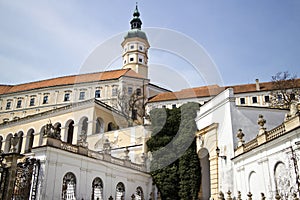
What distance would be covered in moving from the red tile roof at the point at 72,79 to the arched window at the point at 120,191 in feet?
111

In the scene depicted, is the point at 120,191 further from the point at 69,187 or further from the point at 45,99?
the point at 45,99

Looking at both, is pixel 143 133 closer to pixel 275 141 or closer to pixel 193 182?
pixel 193 182

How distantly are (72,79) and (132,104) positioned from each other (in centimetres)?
1767

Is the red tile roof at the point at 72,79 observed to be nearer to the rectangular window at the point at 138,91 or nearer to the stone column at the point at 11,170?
the rectangular window at the point at 138,91

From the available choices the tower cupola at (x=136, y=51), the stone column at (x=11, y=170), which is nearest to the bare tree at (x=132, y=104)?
the tower cupola at (x=136, y=51)

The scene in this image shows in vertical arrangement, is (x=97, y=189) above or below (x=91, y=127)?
below

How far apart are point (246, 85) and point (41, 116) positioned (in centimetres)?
3371

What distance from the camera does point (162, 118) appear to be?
30.8 m

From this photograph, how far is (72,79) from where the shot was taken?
208 ft


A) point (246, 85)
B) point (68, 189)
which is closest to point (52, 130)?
point (68, 189)

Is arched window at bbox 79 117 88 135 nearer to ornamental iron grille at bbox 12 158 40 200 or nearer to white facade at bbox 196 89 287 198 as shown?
white facade at bbox 196 89 287 198

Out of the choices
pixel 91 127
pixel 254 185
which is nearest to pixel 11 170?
pixel 254 185

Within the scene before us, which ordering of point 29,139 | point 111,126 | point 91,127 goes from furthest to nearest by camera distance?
1. point 29,139
2. point 111,126
3. point 91,127

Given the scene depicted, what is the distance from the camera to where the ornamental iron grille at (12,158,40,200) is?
59.0 ft
